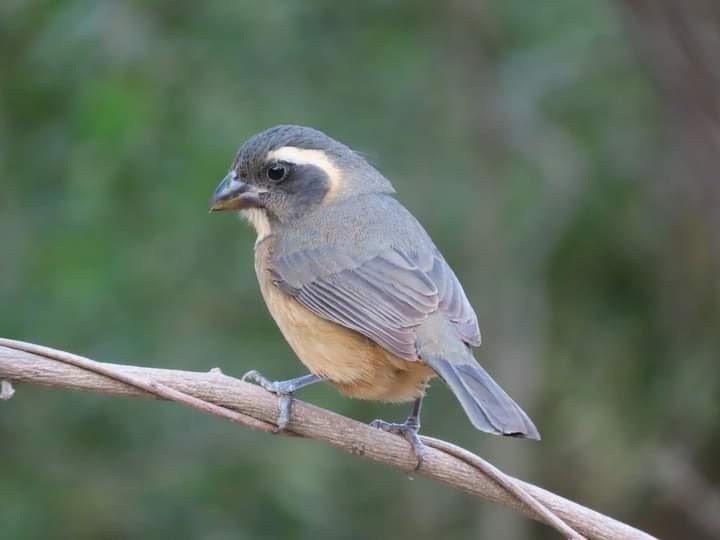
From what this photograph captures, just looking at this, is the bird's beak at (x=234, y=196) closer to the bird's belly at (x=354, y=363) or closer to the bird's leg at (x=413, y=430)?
the bird's belly at (x=354, y=363)

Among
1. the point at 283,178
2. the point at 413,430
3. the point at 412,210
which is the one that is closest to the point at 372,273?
the point at 283,178

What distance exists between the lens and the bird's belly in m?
4.09

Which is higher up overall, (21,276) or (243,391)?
(21,276)

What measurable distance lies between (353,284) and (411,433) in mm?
833

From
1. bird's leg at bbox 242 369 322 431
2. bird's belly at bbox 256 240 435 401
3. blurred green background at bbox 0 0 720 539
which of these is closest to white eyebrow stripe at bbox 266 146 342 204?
bird's belly at bbox 256 240 435 401

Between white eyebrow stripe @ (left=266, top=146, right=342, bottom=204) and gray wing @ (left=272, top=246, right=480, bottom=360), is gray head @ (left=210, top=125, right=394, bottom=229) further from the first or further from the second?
gray wing @ (left=272, top=246, right=480, bottom=360)

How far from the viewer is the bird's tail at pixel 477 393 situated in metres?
3.42

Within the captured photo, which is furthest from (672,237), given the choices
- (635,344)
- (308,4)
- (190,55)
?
(190,55)

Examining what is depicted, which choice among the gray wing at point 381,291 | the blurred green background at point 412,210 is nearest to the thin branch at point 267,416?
the gray wing at point 381,291

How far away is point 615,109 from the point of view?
303 inches

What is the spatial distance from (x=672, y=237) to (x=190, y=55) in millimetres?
3211

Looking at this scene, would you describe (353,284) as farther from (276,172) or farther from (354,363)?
(276,172)

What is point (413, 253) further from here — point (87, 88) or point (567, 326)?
point (567, 326)

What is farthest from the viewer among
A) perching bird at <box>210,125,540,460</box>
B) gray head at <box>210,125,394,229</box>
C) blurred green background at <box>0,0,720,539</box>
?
blurred green background at <box>0,0,720,539</box>
